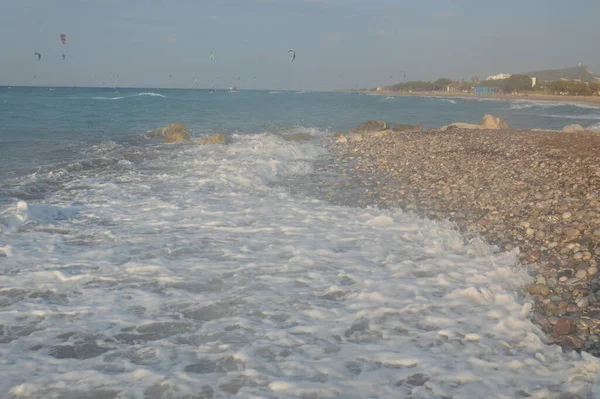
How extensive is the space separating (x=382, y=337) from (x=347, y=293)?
2.90 feet

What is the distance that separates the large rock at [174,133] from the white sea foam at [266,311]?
12.3m

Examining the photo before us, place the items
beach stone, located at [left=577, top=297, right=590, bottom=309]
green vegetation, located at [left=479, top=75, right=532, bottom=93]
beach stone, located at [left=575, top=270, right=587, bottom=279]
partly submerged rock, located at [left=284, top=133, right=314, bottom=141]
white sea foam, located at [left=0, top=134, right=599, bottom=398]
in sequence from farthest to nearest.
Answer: green vegetation, located at [left=479, top=75, right=532, bottom=93] < partly submerged rock, located at [left=284, top=133, right=314, bottom=141] < beach stone, located at [left=575, top=270, right=587, bottom=279] < beach stone, located at [left=577, top=297, right=590, bottom=309] < white sea foam, located at [left=0, top=134, right=599, bottom=398]

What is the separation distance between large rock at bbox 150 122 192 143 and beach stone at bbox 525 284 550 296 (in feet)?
55.9

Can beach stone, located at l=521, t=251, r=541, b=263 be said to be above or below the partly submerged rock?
below

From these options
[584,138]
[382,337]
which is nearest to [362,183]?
[382,337]

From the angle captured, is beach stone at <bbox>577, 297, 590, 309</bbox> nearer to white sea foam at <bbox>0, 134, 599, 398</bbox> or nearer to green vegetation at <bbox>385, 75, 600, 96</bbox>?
white sea foam at <bbox>0, 134, 599, 398</bbox>

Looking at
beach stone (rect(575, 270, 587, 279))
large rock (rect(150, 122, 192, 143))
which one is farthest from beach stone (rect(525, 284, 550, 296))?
large rock (rect(150, 122, 192, 143))

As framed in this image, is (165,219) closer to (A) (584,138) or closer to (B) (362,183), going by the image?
(B) (362,183)

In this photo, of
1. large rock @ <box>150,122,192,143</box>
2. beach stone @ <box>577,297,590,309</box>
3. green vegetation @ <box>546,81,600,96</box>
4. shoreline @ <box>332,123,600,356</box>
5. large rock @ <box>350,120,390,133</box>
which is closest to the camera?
beach stone @ <box>577,297,590,309</box>

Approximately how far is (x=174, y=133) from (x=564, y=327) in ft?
62.6

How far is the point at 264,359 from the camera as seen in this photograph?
128 inches

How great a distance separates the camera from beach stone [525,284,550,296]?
4504 millimetres

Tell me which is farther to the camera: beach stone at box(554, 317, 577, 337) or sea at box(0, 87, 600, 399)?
beach stone at box(554, 317, 577, 337)

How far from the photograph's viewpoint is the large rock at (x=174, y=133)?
19266 mm
